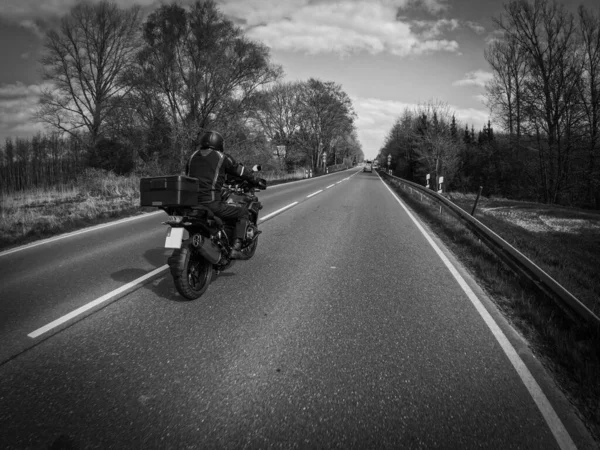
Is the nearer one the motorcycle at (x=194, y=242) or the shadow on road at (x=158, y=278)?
the motorcycle at (x=194, y=242)

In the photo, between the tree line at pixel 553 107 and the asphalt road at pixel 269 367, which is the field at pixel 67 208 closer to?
the asphalt road at pixel 269 367

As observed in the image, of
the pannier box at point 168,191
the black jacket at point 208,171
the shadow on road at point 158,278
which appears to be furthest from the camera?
the black jacket at point 208,171

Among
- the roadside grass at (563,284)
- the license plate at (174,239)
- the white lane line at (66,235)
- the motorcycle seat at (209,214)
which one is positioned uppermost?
the motorcycle seat at (209,214)

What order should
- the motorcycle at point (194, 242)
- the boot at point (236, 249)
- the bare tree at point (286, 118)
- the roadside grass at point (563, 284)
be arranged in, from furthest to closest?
the bare tree at point (286, 118)
the boot at point (236, 249)
the motorcycle at point (194, 242)
the roadside grass at point (563, 284)

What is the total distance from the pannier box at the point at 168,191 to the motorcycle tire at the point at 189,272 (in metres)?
0.52

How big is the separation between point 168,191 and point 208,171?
0.71 meters

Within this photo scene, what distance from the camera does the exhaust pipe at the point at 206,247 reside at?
10.8 ft

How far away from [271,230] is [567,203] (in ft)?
90.5

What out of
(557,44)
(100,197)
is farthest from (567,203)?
(100,197)

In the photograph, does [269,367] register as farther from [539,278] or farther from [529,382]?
[539,278]

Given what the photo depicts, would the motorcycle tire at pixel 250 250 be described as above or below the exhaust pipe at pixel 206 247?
below

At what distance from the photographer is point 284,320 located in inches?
116

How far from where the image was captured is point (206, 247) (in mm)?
3371

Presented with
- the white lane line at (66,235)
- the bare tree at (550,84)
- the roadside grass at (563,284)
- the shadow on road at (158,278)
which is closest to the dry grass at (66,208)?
the white lane line at (66,235)
